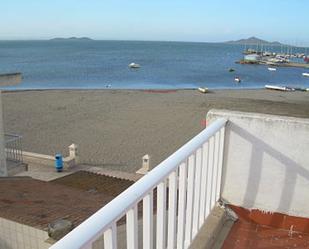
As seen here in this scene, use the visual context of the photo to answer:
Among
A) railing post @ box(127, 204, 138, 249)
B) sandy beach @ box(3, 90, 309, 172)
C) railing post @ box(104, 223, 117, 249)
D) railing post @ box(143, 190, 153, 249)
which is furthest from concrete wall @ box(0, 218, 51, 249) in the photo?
sandy beach @ box(3, 90, 309, 172)

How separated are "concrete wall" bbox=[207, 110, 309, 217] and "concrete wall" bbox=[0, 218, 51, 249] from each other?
2.95 meters

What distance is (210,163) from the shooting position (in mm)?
2812

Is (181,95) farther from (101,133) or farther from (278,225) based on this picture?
(278,225)

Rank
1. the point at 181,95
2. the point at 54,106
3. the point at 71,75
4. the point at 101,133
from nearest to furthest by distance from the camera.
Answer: the point at 101,133 < the point at 54,106 < the point at 181,95 < the point at 71,75

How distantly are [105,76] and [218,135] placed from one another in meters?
54.0

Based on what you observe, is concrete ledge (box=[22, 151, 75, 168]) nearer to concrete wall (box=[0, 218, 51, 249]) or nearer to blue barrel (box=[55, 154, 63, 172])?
blue barrel (box=[55, 154, 63, 172])

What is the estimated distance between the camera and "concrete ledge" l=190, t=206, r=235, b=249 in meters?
2.78

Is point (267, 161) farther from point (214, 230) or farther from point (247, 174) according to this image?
point (214, 230)

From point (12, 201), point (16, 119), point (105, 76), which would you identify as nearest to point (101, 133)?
point (16, 119)

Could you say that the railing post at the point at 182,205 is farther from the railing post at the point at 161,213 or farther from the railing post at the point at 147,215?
the railing post at the point at 147,215

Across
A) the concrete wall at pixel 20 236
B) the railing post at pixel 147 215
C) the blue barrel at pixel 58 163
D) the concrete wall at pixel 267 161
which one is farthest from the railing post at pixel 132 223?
the blue barrel at pixel 58 163

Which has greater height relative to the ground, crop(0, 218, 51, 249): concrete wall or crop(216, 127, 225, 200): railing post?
crop(216, 127, 225, 200): railing post

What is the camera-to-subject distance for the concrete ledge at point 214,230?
2777 mm

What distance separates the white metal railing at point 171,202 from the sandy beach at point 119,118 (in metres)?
11.2
